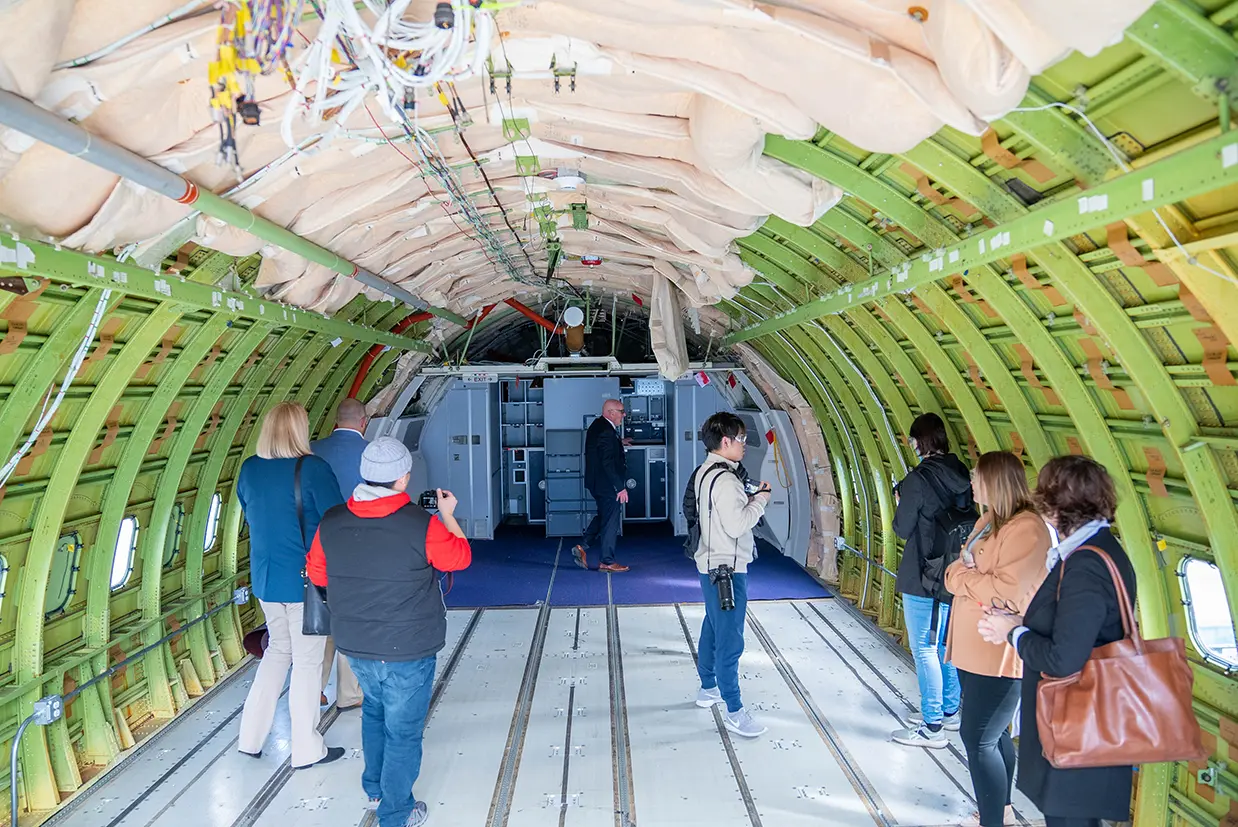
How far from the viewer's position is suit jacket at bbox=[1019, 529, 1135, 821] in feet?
9.43

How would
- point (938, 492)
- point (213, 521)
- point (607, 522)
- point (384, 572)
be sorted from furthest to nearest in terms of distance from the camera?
point (607, 522) → point (213, 521) → point (938, 492) → point (384, 572)

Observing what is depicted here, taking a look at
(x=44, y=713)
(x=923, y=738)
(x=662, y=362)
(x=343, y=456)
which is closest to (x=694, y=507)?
(x=923, y=738)

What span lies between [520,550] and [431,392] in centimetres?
263

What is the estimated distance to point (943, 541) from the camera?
4848 mm

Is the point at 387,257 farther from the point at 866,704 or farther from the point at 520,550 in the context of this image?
the point at 520,550

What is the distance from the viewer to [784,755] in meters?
4.98

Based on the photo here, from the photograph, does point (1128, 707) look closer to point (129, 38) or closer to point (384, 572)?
point (384, 572)

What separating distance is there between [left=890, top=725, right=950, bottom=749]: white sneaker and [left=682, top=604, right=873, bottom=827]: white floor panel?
0.49m

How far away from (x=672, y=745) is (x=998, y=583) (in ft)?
8.25

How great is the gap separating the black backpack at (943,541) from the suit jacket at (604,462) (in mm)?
5191

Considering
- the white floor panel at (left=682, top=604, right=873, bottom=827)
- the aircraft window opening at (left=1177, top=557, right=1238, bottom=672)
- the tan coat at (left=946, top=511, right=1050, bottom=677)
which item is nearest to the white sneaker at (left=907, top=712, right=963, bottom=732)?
the white floor panel at (left=682, top=604, right=873, bottom=827)

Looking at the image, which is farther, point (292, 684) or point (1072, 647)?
point (292, 684)

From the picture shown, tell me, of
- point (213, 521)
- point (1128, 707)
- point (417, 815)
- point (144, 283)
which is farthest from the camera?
point (213, 521)

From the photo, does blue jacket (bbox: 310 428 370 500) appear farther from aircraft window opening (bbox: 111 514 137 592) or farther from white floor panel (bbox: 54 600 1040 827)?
white floor panel (bbox: 54 600 1040 827)
